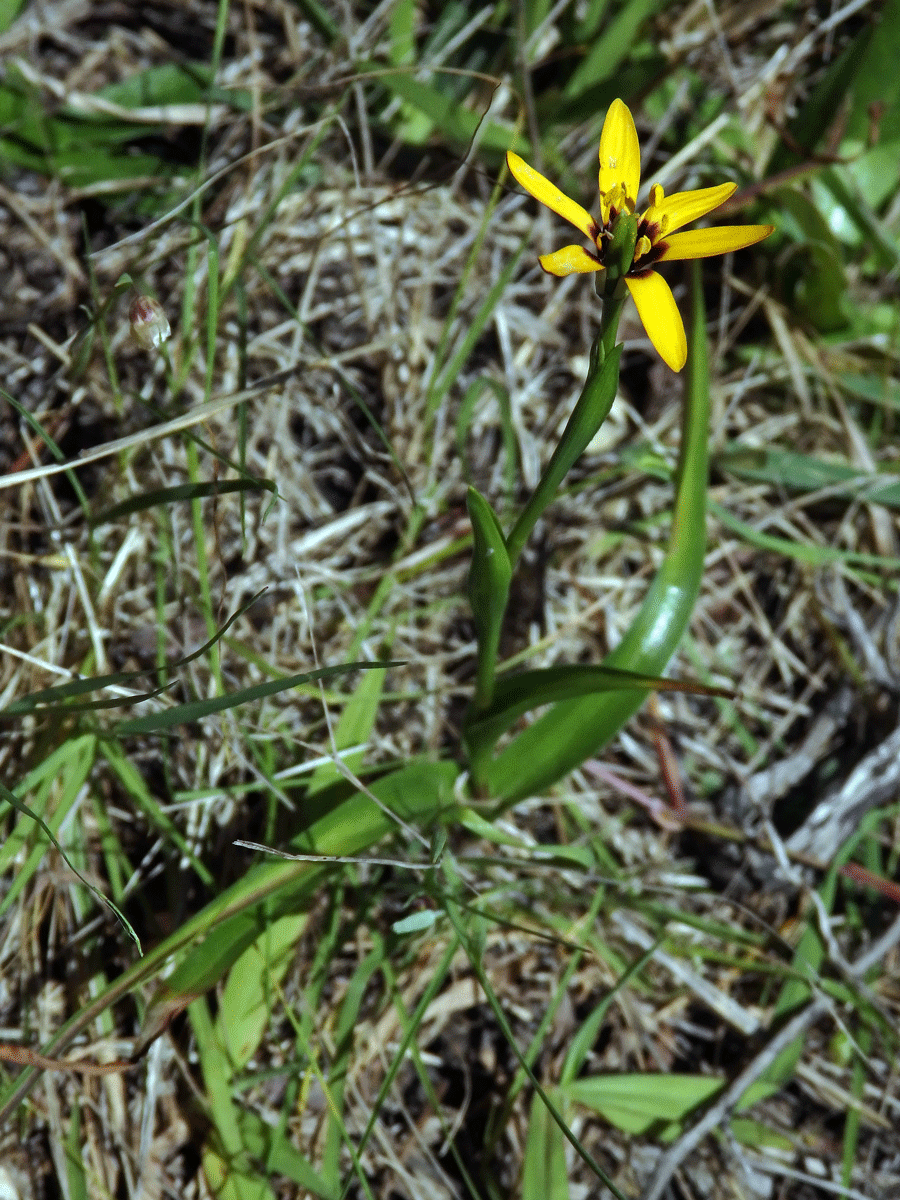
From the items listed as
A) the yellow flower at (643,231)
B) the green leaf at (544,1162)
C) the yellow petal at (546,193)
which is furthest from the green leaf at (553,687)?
the green leaf at (544,1162)

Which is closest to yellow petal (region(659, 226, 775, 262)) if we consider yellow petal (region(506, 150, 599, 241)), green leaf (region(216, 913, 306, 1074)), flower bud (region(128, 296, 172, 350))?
yellow petal (region(506, 150, 599, 241))

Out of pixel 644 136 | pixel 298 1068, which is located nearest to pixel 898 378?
pixel 644 136

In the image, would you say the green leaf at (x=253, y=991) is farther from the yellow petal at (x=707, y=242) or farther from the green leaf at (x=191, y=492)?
the yellow petal at (x=707, y=242)

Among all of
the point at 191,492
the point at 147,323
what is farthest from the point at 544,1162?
the point at 147,323

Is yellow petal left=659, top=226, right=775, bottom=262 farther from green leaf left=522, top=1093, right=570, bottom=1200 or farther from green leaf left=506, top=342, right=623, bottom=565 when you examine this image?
green leaf left=522, top=1093, right=570, bottom=1200

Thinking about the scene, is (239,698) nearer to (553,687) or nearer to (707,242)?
(553,687)

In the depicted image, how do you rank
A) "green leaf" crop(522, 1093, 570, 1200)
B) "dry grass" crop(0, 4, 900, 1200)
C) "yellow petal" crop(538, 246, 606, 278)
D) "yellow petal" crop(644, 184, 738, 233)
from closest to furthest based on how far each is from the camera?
"yellow petal" crop(538, 246, 606, 278)
"yellow petal" crop(644, 184, 738, 233)
"green leaf" crop(522, 1093, 570, 1200)
"dry grass" crop(0, 4, 900, 1200)
